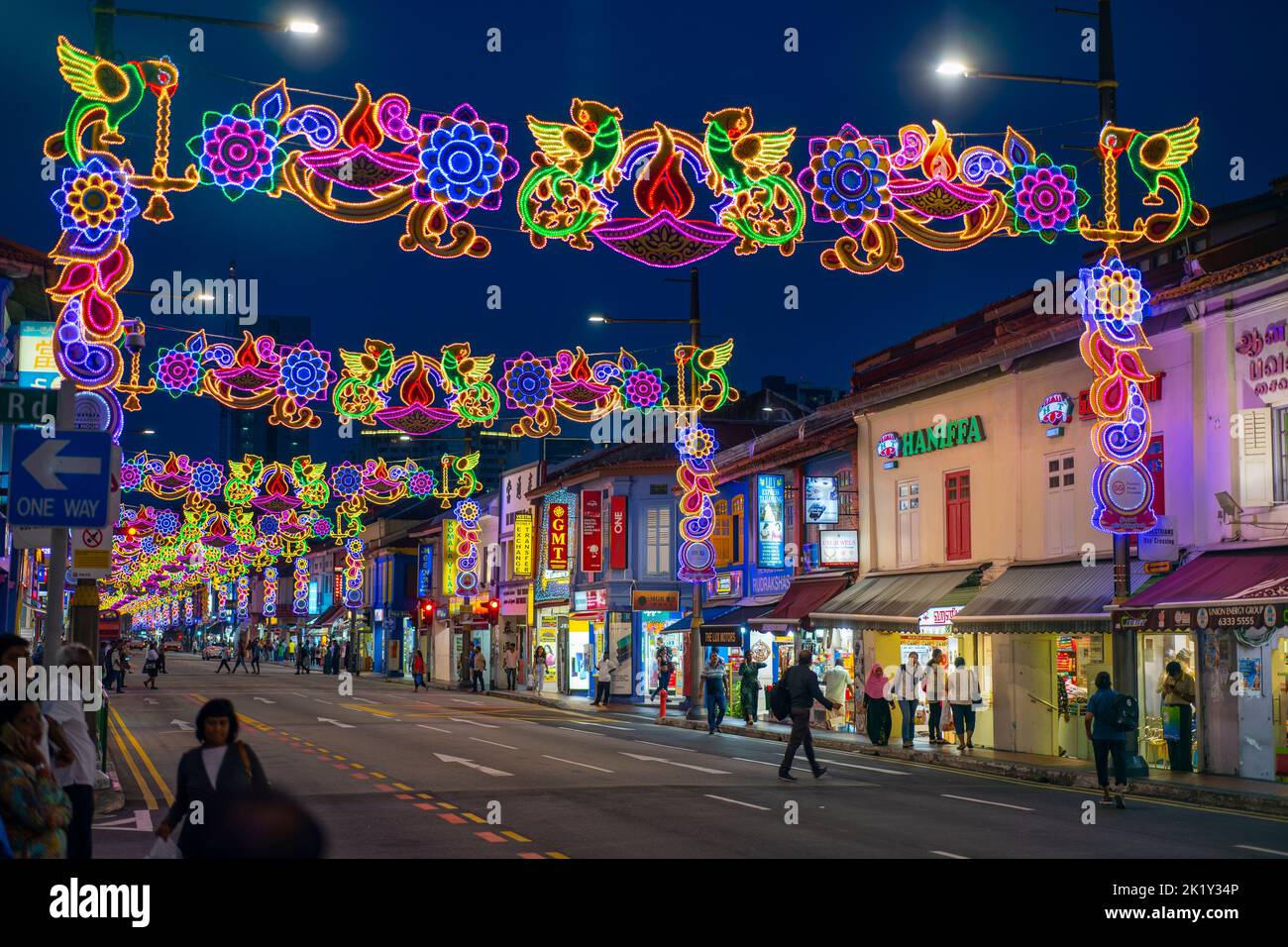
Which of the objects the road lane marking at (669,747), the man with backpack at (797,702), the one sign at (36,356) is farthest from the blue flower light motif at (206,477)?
the man with backpack at (797,702)

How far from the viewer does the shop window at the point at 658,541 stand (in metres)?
53.2

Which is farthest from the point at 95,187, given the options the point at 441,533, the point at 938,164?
the point at 441,533

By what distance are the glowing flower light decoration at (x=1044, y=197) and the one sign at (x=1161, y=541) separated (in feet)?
18.9

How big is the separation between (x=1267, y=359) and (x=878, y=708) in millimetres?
10708

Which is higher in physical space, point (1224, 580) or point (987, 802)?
point (1224, 580)

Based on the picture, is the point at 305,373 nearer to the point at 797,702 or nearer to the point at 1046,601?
the point at 797,702

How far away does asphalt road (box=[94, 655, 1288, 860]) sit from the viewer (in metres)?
13.7

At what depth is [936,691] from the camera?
28.4 meters

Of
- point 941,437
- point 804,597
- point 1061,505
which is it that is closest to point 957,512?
point 941,437

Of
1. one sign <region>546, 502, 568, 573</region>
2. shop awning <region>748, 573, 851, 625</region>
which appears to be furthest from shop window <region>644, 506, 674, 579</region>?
shop awning <region>748, 573, 851, 625</region>

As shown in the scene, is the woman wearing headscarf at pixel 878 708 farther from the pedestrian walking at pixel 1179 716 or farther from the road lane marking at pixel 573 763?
the road lane marking at pixel 573 763

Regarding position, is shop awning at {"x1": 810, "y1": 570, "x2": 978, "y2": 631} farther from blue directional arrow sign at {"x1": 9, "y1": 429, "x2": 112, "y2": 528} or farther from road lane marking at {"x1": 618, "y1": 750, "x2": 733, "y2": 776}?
blue directional arrow sign at {"x1": 9, "y1": 429, "x2": 112, "y2": 528}

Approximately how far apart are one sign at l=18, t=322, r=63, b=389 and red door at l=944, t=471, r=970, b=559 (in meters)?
19.2

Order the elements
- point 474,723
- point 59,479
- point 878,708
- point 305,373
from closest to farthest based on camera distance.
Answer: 1. point 59,479
2. point 305,373
3. point 878,708
4. point 474,723
